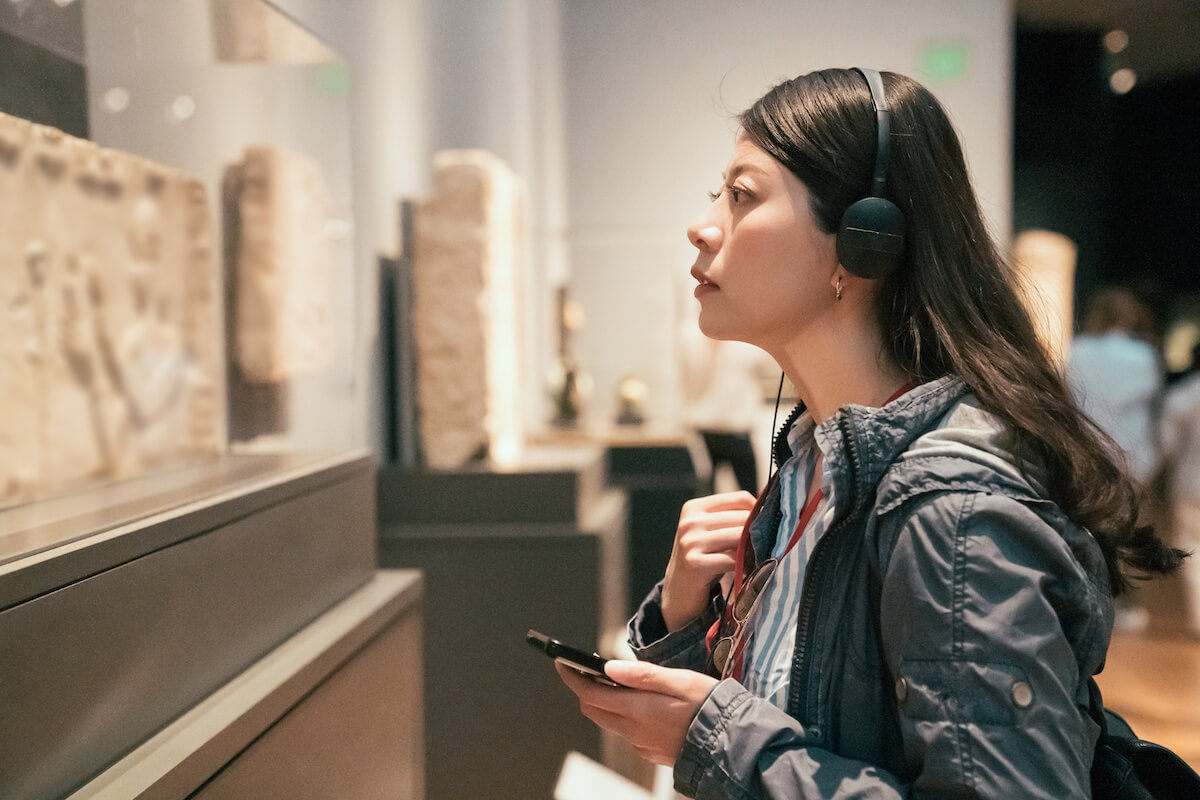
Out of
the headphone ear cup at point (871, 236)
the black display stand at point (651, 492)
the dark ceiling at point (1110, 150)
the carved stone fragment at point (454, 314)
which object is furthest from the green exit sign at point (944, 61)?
the headphone ear cup at point (871, 236)

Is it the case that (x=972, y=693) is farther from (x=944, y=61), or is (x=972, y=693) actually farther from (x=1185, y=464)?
(x=944, y=61)

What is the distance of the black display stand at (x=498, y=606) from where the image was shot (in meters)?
3.50

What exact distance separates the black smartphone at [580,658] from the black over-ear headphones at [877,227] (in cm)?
51

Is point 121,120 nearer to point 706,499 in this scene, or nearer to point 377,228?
point 706,499

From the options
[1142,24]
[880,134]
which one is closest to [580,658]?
[880,134]

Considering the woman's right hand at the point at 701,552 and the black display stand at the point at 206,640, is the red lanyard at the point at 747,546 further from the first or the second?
the black display stand at the point at 206,640

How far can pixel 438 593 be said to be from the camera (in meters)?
3.59

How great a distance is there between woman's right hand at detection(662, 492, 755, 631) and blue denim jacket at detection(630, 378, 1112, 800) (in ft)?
1.00

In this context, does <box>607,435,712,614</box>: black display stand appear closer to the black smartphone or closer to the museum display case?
the museum display case

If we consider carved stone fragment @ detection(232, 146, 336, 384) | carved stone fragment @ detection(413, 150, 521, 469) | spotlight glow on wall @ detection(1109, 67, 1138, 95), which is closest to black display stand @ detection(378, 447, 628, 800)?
carved stone fragment @ detection(413, 150, 521, 469)

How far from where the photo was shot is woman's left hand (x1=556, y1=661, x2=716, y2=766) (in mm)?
1071

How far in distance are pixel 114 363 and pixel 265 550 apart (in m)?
0.39

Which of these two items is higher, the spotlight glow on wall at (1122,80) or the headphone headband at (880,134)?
the spotlight glow on wall at (1122,80)

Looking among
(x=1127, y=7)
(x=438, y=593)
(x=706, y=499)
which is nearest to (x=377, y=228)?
(x=438, y=593)
